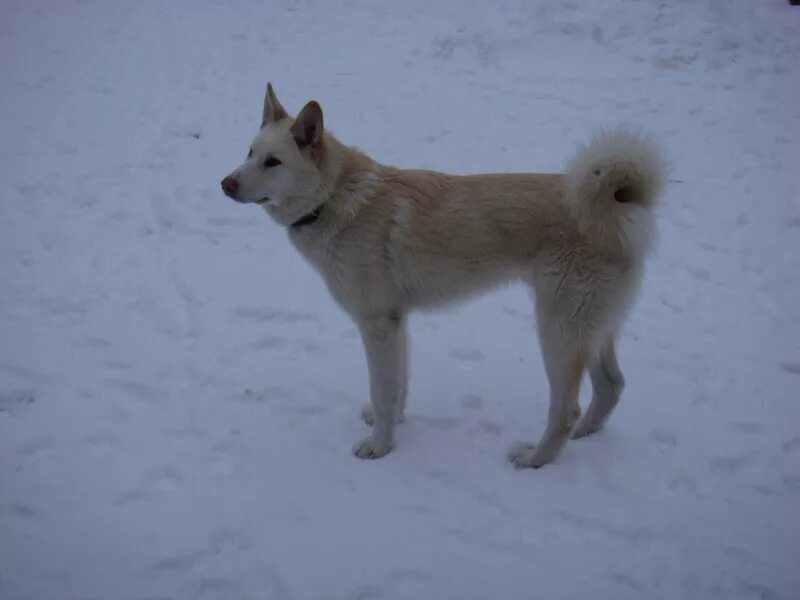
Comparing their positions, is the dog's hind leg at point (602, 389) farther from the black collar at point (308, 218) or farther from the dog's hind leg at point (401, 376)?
the black collar at point (308, 218)

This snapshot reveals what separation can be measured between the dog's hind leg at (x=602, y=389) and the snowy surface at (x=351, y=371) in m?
0.10

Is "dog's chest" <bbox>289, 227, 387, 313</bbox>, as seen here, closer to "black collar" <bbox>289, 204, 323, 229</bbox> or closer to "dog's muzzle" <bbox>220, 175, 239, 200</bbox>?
"black collar" <bbox>289, 204, 323, 229</bbox>

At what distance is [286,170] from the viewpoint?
300cm

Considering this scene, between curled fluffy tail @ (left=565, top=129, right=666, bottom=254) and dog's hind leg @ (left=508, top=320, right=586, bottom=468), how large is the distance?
57cm

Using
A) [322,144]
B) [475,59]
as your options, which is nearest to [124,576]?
[322,144]

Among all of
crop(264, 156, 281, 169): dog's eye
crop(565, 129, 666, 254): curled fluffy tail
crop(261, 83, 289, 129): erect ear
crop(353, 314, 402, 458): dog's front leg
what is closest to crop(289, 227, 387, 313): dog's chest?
crop(353, 314, 402, 458): dog's front leg

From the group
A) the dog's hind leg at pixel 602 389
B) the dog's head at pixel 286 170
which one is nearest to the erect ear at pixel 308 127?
the dog's head at pixel 286 170

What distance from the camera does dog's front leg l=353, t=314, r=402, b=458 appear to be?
315 centimetres

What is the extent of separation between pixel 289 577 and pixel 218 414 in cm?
124

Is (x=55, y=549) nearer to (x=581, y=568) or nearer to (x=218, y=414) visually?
(x=218, y=414)

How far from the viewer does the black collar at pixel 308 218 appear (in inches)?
122

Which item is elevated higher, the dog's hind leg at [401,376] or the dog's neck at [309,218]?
the dog's neck at [309,218]

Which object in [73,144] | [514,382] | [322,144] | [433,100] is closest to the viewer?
[322,144]

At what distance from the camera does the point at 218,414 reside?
348 cm
